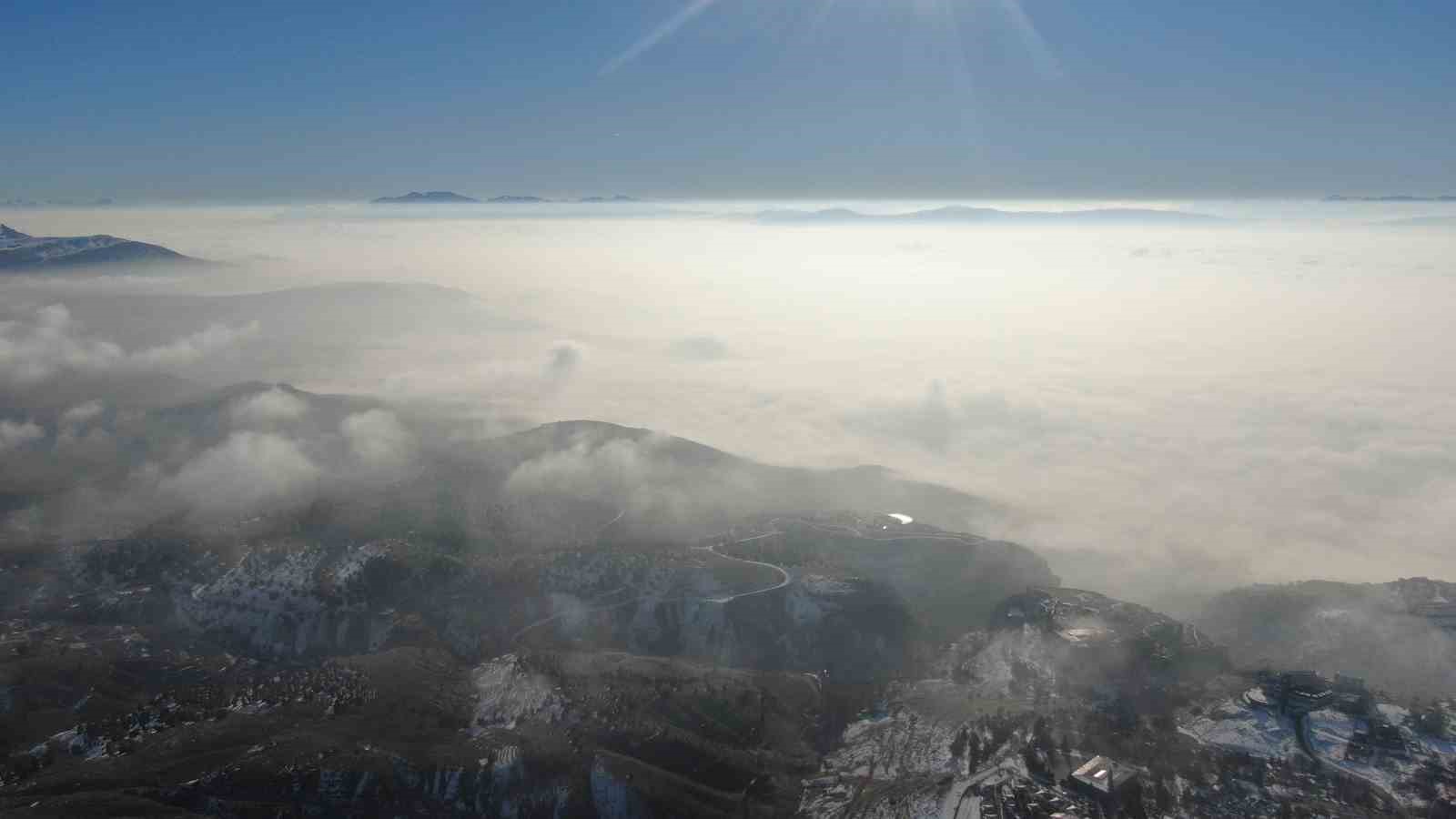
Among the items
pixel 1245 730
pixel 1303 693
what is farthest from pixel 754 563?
pixel 1303 693

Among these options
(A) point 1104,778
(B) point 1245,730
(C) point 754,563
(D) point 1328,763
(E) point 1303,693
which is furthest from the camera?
(C) point 754,563

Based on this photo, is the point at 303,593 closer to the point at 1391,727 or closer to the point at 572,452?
the point at 572,452

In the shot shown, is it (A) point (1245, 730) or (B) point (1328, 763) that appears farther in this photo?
(A) point (1245, 730)

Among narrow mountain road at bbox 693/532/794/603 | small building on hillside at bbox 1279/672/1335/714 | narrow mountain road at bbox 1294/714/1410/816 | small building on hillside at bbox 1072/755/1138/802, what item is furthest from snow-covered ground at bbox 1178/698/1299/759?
narrow mountain road at bbox 693/532/794/603

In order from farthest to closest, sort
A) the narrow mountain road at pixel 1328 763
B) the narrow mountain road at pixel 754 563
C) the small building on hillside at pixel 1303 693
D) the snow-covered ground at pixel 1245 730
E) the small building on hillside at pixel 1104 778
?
the narrow mountain road at pixel 754 563 → the small building on hillside at pixel 1303 693 → the snow-covered ground at pixel 1245 730 → the small building on hillside at pixel 1104 778 → the narrow mountain road at pixel 1328 763

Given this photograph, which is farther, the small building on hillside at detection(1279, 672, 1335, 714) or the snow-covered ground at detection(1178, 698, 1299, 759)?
the small building on hillside at detection(1279, 672, 1335, 714)

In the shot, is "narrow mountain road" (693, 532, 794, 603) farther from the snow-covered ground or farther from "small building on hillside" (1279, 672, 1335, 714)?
"small building on hillside" (1279, 672, 1335, 714)

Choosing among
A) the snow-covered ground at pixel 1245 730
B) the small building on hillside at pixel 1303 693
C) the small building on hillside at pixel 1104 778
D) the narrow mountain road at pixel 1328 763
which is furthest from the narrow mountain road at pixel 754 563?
Answer: the narrow mountain road at pixel 1328 763

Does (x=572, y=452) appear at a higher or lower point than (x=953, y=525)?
higher

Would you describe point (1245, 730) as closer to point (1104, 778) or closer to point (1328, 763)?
point (1328, 763)

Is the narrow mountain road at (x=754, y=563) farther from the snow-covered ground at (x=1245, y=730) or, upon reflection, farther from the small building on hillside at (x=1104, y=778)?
the snow-covered ground at (x=1245, y=730)

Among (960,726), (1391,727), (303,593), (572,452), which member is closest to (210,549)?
(303,593)
